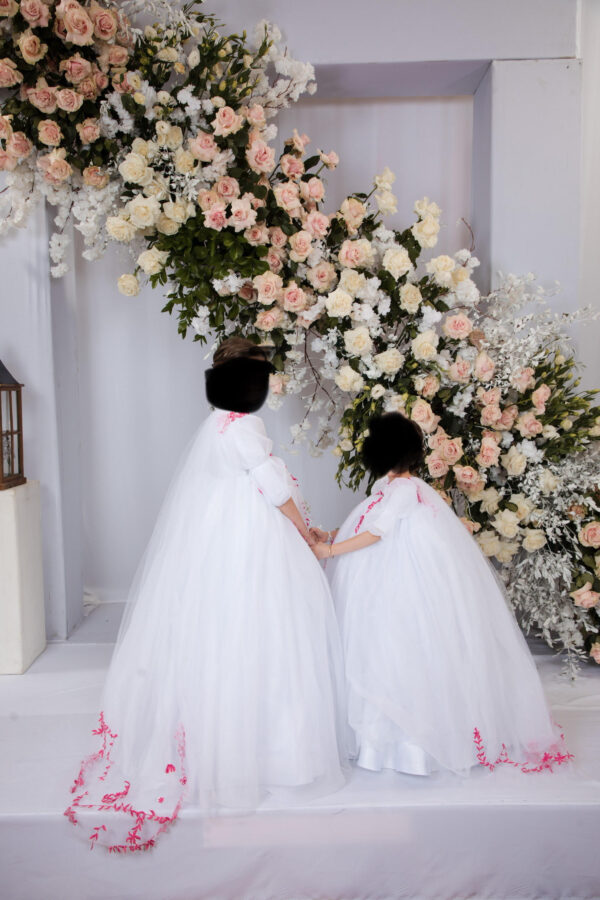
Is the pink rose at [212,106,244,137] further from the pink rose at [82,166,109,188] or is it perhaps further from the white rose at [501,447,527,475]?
the white rose at [501,447,527,475]

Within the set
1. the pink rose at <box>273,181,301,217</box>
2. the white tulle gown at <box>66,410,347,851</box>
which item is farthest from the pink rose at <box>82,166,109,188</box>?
the white tulle gown at <box>66,410,347,851</box>

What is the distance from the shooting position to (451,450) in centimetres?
292

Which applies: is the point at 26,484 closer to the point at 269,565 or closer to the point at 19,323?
the point at 19,323

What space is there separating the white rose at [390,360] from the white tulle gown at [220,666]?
0.83m

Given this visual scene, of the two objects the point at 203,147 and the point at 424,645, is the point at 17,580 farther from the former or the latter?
the point at 203,147

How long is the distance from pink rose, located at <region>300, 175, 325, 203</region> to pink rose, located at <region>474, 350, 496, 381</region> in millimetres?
975

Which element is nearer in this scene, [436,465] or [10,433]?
[436,465]

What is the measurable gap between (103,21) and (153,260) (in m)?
0.99

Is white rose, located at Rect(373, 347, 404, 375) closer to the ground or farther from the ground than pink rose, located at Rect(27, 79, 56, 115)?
closer to the ground

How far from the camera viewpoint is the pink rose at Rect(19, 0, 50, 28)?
2.78 m

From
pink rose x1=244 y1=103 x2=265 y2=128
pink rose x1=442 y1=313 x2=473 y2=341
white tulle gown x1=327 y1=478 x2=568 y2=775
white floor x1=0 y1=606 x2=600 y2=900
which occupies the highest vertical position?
pink rose x1=244 y1=103 x2=265 y2=128

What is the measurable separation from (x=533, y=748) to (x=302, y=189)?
2.36m

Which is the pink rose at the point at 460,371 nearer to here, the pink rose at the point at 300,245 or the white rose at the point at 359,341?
the white rose at the point at 359,341

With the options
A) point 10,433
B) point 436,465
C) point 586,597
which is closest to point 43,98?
point 10,433
